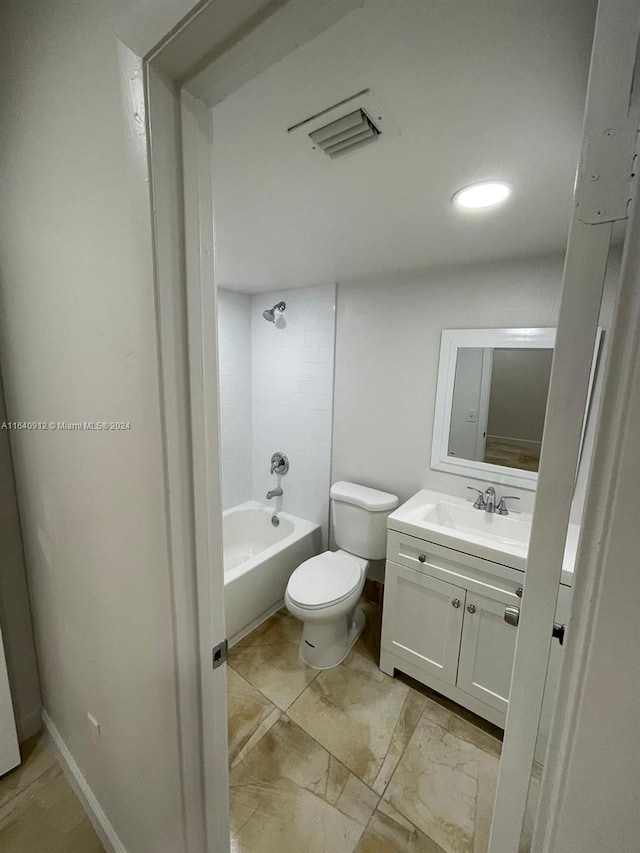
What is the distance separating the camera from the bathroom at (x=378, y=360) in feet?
2.35

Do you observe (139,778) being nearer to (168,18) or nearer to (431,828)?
(431,828)

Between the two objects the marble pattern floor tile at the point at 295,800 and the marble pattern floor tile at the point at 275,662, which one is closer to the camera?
the marble pattern floor tile at the point at 295,800

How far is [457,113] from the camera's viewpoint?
78 centimetres

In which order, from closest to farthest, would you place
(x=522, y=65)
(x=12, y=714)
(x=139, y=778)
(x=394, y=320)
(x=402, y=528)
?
(x=522, y=65), (x=139, y=778), (x=12, y=714), (x=402, y=528), (x=394, y=320)

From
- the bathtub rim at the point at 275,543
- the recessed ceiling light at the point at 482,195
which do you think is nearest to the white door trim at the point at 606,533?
the recessed ceiling light at the point at 482,195

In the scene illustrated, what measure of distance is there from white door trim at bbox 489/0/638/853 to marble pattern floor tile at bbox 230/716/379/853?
3.54 feet

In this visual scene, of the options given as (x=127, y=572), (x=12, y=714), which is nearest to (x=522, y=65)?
(x=127, y=572)

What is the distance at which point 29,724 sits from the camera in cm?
148

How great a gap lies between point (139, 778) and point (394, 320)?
87.8 inches

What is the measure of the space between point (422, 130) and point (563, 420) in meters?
0.85

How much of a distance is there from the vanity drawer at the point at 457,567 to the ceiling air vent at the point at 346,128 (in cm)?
151

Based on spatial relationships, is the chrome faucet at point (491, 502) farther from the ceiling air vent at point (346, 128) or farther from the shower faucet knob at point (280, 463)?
the ceiling air vent at point (346, 128)

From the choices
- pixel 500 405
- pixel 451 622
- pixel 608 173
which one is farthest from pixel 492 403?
pixel 608 173

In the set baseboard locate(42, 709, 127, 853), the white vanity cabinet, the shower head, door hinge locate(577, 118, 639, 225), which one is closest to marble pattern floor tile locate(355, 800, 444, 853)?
the white vanity cabinet
